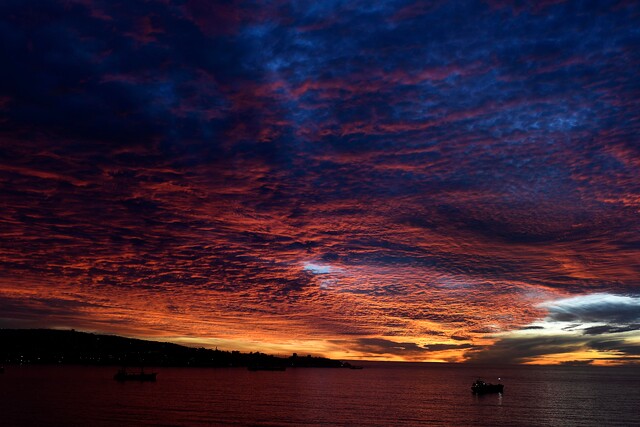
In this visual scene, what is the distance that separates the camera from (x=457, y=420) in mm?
109625

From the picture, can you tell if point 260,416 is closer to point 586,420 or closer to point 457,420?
point 457,420

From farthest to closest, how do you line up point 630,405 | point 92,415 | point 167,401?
1. point 630,405
2. point 167,401
3. point 92,415

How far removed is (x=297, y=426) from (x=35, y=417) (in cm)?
4753

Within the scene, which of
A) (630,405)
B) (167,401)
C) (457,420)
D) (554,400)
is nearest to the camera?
(457,420)

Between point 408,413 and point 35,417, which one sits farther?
point 408,413

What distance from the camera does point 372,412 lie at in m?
118

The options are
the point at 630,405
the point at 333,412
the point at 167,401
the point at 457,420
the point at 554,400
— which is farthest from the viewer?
the point at 554,400

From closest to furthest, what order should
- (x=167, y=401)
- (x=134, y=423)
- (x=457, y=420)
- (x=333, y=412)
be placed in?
(x=134, y=423) < (x=457, y=420) < (x=333, y=412) < (x=167, y=401)

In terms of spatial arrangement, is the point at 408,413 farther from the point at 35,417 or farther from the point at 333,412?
the point at 35,417

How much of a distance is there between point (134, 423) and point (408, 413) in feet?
192

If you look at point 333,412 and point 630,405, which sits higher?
point 630,405

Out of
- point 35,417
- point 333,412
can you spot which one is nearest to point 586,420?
point 333,412

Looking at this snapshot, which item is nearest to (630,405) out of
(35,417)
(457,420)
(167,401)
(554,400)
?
(554,400)

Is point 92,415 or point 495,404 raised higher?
point 495,404
